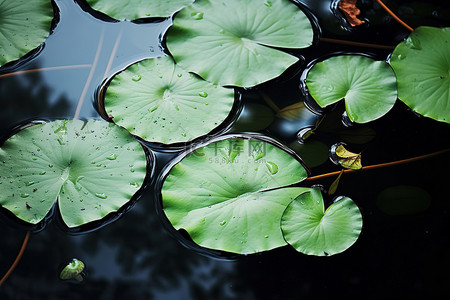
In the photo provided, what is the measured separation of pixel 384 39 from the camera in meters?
1.82

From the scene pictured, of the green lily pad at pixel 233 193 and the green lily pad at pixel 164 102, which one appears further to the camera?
the green lily pad at pixel 164 102

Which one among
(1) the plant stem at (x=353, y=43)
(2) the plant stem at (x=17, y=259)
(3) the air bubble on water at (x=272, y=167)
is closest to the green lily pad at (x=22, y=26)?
(2) the plant stem at (x=17, y=259)

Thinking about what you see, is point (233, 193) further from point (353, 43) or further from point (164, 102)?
point (353, 43)

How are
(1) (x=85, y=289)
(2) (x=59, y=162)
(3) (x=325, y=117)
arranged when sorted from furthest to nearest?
1. (3) (x=325, y=117)
2. (2) (x=59, y=162)
3. (1) (x=85, y=289)

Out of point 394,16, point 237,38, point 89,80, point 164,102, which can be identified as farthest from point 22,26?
point 394,16

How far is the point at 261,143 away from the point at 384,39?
2.66ft

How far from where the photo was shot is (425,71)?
1.61 m

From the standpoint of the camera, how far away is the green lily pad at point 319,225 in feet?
4.27

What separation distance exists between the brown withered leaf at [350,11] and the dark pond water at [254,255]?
6.6 inches

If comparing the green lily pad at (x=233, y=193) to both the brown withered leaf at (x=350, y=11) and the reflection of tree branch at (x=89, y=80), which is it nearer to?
the reflection of tree branch at (x=89, y=80)

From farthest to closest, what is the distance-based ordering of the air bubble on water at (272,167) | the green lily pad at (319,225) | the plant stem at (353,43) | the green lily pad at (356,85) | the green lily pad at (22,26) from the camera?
the plant stem at (353,43) < the green lily pad at (22,26) < the green lily pad at (356,85) < the air bubble on water at (272,167) < the green lily pad at (319,225)

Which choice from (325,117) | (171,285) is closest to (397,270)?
(325,117)

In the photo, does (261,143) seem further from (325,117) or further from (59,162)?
(59,162)

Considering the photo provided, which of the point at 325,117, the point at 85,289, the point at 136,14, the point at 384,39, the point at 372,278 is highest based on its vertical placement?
the point at 136,14
